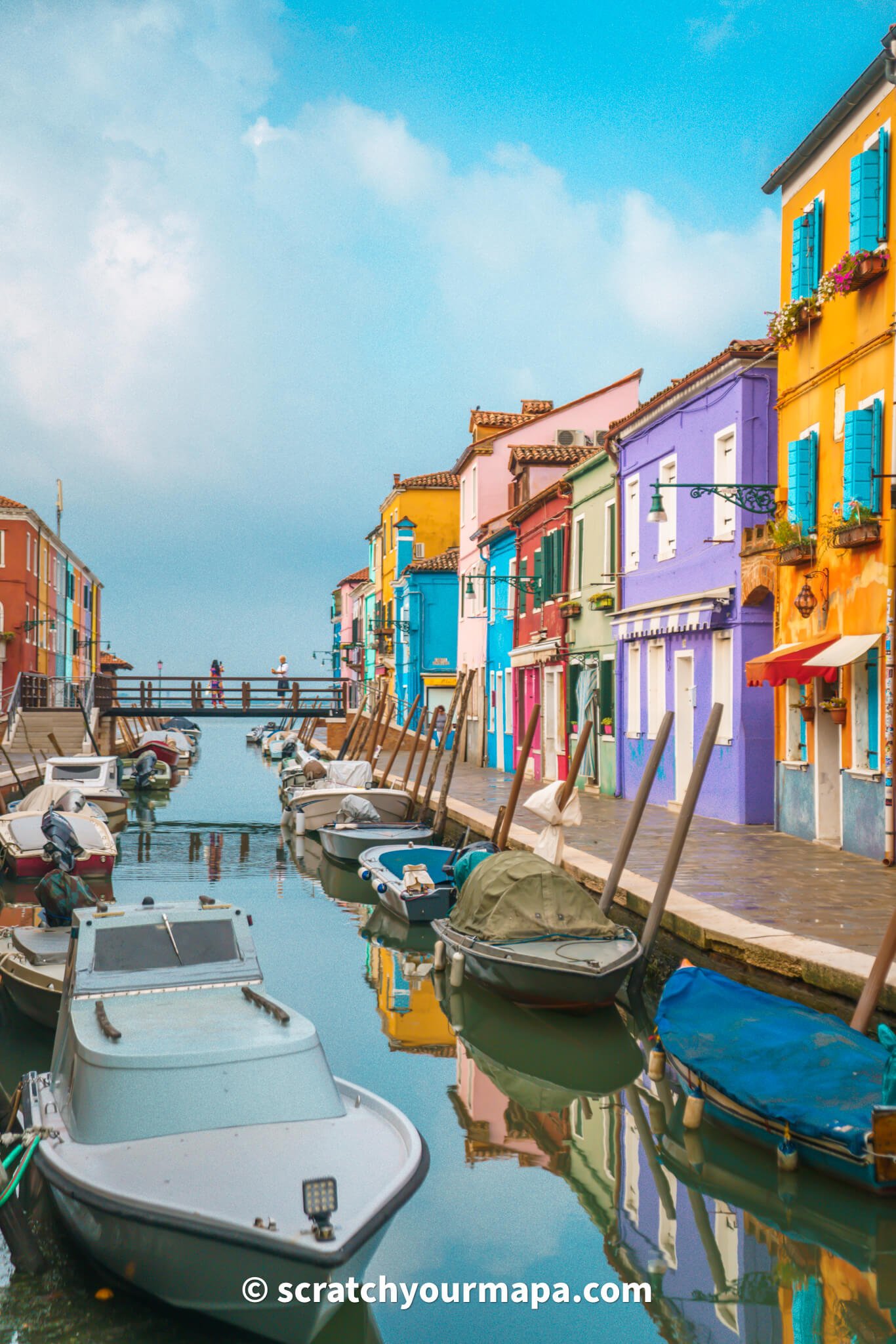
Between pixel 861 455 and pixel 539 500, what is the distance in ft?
46.7

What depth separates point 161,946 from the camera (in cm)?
762

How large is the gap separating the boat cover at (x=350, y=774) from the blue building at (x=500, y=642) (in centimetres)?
463

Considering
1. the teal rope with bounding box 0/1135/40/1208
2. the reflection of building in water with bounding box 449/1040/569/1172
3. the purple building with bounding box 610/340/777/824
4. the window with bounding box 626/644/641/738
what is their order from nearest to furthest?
the teal rope with bounding box 0/1135/40/1208 → the reflection of building in water with bounding box 449/1040/569/1172 → the purple building with bounding box 610/340/777/824 → the window with bounding box 626/644/641/738

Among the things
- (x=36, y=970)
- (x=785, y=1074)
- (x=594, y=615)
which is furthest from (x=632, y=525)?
(x=785, y=1074)

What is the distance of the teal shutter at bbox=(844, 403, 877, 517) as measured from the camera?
1352 cm

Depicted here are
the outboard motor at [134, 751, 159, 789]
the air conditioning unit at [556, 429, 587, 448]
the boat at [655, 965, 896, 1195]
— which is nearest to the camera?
the boat at [655, 965, 896, 1195]

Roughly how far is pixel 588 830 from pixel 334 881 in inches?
200

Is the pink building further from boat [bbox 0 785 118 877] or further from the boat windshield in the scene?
the boat windshield

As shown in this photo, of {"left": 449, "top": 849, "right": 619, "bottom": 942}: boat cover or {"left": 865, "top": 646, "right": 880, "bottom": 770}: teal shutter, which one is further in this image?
{"left": 865, "top": 646, "right": 880, "bottom": 770}: teal shutter

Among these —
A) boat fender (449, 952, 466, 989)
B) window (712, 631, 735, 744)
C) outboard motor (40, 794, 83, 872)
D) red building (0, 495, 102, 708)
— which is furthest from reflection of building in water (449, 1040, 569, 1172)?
red building (0, 495, 102, 708)

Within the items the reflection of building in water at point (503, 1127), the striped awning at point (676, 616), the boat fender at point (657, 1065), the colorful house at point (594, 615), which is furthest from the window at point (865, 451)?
the colorful house at point (594, 615)

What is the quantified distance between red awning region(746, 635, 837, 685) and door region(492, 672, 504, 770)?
675 inches

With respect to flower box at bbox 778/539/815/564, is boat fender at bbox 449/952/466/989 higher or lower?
lower

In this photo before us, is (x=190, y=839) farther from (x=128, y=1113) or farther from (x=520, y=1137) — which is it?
(x=128, y=1113)
